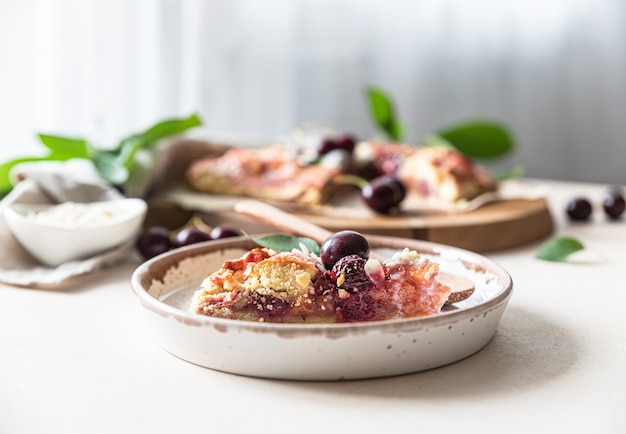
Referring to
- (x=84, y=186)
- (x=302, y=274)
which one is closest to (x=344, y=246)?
(x=302, y=274)

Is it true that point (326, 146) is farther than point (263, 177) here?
Yes

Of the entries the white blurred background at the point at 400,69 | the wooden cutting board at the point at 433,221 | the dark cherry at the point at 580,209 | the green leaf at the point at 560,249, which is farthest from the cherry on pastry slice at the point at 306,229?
the white blurred background at the point at 400,69

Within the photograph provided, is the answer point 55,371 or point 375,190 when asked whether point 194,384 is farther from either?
point 375,190

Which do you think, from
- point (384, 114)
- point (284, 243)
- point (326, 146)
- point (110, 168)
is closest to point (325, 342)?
point (284, 243)

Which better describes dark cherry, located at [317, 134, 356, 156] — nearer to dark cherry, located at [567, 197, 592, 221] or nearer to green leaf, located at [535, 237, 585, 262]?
dark cherry, located at [567, 197, 592, 221]

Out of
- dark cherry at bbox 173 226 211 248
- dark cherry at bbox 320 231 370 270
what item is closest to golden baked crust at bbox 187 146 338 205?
dark cherry at bbox 173 226 211 248

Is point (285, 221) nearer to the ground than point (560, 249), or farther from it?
farther from it

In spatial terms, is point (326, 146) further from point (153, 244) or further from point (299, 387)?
point (299, 387)
